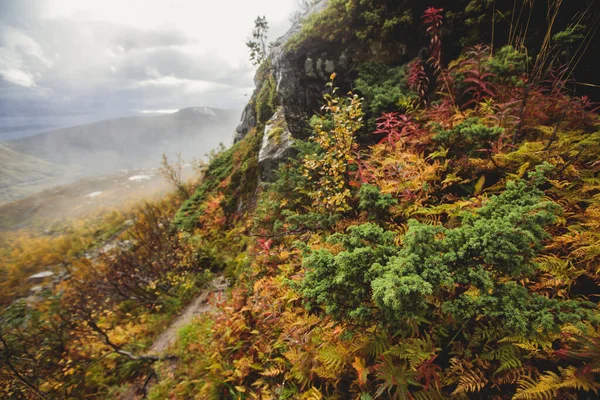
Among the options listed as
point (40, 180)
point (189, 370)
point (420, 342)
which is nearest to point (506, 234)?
Result: point (420, 342)

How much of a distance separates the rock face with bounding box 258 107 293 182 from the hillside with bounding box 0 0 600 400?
0.22ft

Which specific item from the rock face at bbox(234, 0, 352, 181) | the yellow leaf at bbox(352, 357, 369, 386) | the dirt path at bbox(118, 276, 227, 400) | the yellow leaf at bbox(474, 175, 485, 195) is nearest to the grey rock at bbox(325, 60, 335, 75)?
the rock face at bbox(234, 0, 352, 181)

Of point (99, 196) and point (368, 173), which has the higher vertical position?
point (368, 173)

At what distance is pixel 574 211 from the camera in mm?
2277

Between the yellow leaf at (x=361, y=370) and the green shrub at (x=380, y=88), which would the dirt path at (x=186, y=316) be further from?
the green shrub at (x=380, y=88)

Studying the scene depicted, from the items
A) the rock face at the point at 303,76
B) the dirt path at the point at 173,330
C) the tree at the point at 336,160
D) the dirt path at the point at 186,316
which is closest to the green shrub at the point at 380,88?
the rock face at the point at 303,76

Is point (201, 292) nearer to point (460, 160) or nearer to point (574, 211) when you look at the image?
point (460, 160)

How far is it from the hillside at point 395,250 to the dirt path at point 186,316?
0.09 meters

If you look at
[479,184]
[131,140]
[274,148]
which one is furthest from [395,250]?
[131,140]

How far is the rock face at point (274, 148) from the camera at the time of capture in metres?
6.29

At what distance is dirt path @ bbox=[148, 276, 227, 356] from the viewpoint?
17.1 ft

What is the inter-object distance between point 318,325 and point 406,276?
4.75ft

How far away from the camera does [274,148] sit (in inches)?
262

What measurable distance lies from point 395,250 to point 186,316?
19.0 ft
